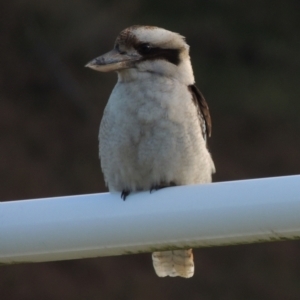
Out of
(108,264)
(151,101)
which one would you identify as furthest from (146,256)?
(151,101)

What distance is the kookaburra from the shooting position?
2.78m

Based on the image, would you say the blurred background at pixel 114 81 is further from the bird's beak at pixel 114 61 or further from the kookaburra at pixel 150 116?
the bird's beak at pixel 114 61

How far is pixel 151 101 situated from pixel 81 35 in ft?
22.0

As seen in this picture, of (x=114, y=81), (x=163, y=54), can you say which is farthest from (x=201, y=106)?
(x=114, y=81)

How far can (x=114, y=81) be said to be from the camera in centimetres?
928

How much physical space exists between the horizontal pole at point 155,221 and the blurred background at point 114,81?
23.4 feet

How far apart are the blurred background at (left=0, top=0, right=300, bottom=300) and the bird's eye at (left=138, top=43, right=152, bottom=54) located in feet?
19.9

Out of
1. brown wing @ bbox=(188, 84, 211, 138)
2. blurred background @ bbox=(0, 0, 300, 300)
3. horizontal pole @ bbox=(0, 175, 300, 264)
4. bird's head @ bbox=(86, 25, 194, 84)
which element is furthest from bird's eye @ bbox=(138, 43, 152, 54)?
blurred background @ bbox=(0, 0, 300, 300)

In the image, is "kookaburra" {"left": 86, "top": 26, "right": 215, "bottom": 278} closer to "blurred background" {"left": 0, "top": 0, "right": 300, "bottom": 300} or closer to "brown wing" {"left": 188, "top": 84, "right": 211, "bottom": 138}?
"brown wing" {"left": 188, "top": 84, "right": 211, "bottom": 138}

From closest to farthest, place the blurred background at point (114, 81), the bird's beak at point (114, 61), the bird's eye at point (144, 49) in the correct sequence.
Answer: the bird's beak at point (114, 61) → the bird's eye at point (144, 49) → the blurred background at point (114, 81)

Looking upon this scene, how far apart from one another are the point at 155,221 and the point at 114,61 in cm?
113

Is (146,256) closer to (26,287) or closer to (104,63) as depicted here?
(26,287)

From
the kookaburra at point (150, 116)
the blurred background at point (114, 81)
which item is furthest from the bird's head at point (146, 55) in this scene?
the blurred background at point (114, 81)

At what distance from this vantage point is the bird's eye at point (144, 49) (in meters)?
2.82
